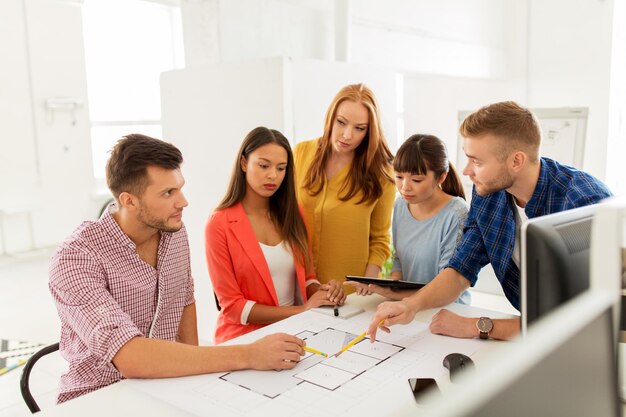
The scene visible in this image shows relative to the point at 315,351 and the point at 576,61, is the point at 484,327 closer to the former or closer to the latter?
the point at 315,351

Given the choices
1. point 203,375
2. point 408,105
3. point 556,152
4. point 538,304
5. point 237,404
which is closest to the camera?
point 538,304

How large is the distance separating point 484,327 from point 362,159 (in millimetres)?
964

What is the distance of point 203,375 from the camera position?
1.33 m

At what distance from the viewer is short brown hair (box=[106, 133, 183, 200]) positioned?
1.57 meters

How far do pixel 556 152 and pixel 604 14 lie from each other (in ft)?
5.82

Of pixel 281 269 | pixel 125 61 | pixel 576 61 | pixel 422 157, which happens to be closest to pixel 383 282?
pixel 281 269

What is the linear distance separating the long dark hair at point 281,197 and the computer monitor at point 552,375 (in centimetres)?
134

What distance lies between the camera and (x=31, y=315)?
163 inches

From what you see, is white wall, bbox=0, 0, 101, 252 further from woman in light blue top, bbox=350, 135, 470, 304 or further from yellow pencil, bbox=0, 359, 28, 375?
woman in light blue top, bbox=350, 135, 470, 304

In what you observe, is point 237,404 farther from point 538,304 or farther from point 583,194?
point 583,194

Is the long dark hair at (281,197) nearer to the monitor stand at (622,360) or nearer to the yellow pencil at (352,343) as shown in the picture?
the yellow pencil at (352,343)

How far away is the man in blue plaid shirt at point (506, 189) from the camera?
154 centimetres

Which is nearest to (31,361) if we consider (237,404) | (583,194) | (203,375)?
(203,375)

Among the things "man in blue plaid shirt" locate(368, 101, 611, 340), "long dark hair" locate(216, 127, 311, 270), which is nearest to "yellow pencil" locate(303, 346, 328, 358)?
"man in blue plaid shirt" locate(368, 101, 611, 340)
